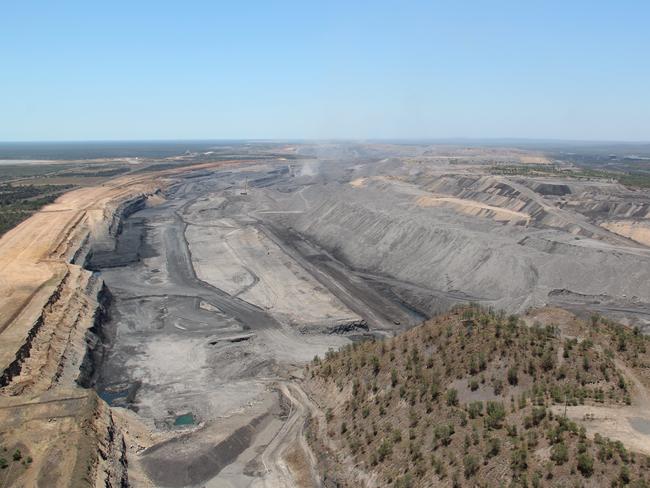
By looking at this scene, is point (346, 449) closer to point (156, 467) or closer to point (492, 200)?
point (156, 467)

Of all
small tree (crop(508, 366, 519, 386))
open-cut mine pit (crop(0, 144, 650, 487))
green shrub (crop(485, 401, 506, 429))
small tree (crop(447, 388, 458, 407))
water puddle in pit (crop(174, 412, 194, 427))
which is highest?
small tree (crop(508, 366, 519, 386))

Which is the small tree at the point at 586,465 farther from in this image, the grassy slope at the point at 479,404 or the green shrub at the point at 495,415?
the green shrub at the point at 495,415

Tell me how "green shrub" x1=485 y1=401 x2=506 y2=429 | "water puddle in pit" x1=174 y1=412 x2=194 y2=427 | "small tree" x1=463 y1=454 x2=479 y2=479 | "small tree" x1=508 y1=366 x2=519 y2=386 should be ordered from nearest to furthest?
1. "small tree" x1=463 y1=454 x2=479 y2=479
2. "green shrub" x1=485 y1=401 x2=506 y2=429
3. "small tree" x1=508 y1=366 x2=519 y2=386
4. "water puddle in pit" x1=174 y1=412 x2=194 y2=427

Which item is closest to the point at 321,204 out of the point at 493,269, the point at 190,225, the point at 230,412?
the point at 190,225

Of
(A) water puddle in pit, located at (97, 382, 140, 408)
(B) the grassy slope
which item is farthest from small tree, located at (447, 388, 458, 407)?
(A) water puddle in pit, located at (97, 382, 140, 408)

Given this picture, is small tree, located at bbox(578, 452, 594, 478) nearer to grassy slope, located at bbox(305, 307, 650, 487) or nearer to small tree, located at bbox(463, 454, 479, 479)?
grassy slope, located at bbox(305, 307, 650, 487)
